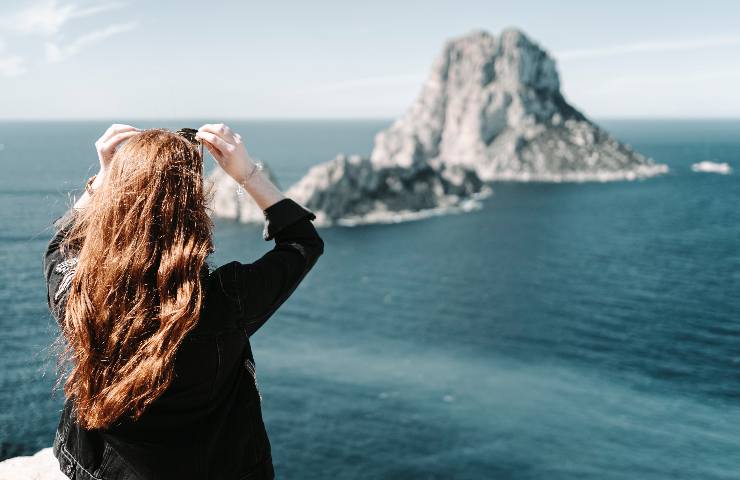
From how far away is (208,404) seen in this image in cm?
335

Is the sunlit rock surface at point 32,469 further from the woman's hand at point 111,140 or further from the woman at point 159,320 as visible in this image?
the woman's hand at point 111,140

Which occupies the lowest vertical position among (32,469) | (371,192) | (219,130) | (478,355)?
(478,355)

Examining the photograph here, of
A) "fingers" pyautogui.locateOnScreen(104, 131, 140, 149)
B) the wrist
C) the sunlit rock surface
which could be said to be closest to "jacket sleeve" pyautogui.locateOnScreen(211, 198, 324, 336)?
the wrist

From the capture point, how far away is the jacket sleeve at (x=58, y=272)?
3.33 m

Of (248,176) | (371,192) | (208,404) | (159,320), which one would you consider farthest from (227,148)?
(371,192)

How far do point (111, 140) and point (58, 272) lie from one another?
0.79 metres

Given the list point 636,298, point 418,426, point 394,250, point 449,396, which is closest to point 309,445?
point 418,426

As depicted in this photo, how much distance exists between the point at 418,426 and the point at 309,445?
8597 mm

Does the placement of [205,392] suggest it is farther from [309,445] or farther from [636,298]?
[636,298]

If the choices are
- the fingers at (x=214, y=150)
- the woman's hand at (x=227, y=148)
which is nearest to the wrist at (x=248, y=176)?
the woman's hand at (x=227, y=148)

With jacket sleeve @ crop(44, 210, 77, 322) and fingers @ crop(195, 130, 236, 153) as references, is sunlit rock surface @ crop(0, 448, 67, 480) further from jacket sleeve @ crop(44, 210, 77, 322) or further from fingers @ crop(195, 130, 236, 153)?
fingers @ crop(195, 130, 236, 153)

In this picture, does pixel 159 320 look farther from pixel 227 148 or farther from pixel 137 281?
pixel 227 148

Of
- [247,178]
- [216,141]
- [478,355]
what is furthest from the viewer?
[478,355]

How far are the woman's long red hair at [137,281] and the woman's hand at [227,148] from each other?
33 centimetres
